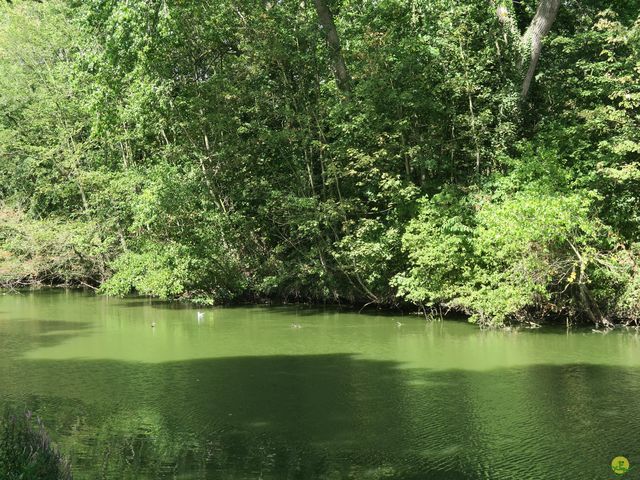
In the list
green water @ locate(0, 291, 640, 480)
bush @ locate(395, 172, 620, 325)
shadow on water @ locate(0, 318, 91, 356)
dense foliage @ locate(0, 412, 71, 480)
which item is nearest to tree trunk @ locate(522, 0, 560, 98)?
bush @ locate(395, 172, 620, 325)

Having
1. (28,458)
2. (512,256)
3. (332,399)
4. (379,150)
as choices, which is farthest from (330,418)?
(379,150)

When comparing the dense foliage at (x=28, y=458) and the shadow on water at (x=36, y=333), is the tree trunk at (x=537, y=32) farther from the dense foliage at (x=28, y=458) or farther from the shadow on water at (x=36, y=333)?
the dense foliage at (x=28, y=458)

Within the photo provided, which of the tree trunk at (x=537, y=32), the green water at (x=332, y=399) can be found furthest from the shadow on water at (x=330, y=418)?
the tree trunk at (x=537, y=32)

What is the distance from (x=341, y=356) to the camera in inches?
446

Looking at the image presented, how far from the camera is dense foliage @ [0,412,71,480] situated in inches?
159

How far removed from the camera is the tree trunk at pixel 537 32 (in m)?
16.2

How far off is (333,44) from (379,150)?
10.3 feet

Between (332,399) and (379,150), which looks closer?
(332,399)

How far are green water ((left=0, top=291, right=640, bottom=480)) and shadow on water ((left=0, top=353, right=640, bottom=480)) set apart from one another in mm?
27

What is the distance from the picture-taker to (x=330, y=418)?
7668 millimetres

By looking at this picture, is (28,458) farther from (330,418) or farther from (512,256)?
(512,256)

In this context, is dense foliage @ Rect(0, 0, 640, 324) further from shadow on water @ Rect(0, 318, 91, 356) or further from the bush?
shadow on water @ Rect(0, 318, 91, 356)

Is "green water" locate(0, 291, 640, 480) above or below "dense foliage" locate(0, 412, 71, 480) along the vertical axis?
below

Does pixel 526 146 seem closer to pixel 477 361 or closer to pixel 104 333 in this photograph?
pixel 477 361
